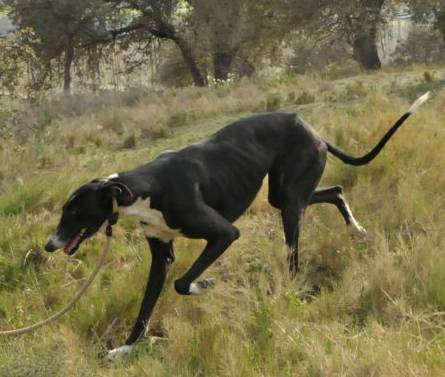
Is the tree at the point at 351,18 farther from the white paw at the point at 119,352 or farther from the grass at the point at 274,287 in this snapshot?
the white paw at the point at 119,352

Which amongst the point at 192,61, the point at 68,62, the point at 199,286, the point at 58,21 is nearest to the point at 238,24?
the point at 192,61

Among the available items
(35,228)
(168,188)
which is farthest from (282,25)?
(168,188)

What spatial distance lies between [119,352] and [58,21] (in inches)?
849

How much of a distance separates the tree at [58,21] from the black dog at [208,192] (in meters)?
19.6

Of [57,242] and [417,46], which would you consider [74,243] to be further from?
[417,46]

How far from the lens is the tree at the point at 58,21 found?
78.9 ft

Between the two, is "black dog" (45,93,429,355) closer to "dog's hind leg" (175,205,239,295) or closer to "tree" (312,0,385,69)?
"dog's hind leg" (175,205,239,295)

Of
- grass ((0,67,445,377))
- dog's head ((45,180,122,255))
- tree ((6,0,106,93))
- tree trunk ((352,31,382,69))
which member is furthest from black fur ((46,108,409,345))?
tree ((6,0,106,93))

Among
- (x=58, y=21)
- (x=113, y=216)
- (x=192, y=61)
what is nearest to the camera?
(x=113, y=216)

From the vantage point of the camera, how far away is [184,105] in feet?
50.0

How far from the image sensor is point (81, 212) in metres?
4.06

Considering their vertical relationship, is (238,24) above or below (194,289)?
above

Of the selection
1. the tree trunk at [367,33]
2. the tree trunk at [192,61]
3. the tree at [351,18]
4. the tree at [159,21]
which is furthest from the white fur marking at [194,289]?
the tree trunk at [192,61]

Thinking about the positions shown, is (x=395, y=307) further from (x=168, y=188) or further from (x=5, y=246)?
(x=5, y=246)
